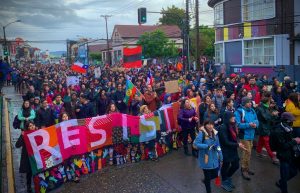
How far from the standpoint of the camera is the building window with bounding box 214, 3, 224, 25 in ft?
101

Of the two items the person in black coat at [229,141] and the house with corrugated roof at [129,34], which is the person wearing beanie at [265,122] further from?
the house with corrugated roof at [129,34]

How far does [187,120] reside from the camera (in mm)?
9812

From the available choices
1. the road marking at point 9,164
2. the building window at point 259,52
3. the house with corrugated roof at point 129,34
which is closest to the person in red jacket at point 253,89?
the road marking at point 9,164

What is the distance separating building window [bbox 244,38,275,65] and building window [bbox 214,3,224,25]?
3856mm

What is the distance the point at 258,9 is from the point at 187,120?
19438mm

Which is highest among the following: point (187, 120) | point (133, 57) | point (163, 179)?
point (133, 57)

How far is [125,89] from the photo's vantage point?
15.0 metres

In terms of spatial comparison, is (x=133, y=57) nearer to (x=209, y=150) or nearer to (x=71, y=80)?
(x=71, y=80)

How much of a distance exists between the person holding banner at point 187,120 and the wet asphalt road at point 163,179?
1.88 feet

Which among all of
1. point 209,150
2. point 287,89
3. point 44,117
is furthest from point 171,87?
point 209,150

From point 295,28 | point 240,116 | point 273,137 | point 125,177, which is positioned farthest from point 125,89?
point 295,28

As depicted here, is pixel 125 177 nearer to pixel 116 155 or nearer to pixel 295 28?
pixel 116 155

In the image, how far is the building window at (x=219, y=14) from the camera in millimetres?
30752

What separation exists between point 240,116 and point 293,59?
60.0 ft
